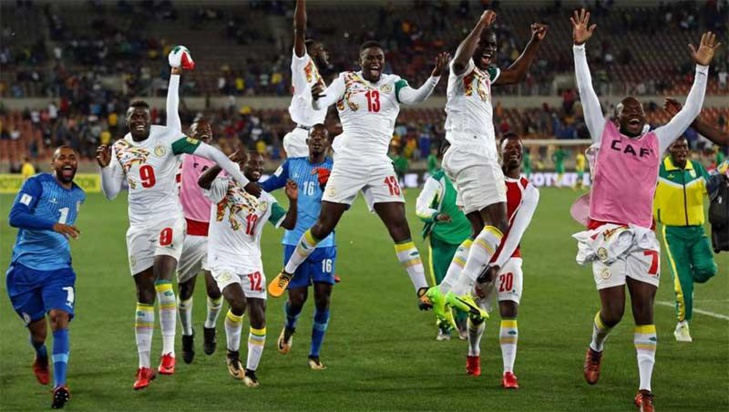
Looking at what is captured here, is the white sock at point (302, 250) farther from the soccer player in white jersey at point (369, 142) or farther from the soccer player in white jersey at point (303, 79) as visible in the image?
the soccer player in white jersey at point (303, 79)

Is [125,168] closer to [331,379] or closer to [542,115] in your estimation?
[331,379]

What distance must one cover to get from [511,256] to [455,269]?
117cm

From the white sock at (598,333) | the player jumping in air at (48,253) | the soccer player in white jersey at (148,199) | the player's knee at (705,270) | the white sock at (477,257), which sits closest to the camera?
the white sock at (477,257)

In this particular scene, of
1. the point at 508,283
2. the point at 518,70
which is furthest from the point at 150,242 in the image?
the point at 518,70

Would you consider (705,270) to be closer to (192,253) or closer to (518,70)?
(518,70)

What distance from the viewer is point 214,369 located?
12.8 metres

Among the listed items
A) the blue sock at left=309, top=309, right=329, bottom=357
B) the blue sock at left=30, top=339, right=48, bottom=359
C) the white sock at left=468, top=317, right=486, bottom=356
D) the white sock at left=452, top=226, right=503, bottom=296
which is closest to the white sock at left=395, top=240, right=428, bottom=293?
the white sock at left=452, top=226, right=503, bottom=296

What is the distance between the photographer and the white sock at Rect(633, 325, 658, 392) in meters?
10.3

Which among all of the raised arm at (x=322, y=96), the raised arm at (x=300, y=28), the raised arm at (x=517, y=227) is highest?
the raised arm at (x=300, y=28)

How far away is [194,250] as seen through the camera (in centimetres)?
1339

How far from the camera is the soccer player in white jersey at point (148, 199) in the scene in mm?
11859

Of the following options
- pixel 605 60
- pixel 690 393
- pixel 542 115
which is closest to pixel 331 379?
pixel 690 393

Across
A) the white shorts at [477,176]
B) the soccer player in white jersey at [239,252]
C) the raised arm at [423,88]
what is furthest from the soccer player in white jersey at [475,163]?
the soccer player in white jersey at [239,252]

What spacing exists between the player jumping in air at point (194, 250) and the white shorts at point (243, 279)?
3.66 ft
